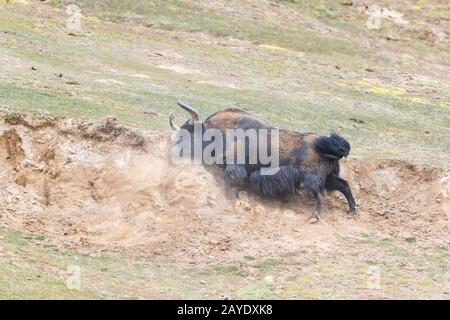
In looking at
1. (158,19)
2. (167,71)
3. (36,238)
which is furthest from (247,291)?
(158,19)

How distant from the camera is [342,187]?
19.7 m

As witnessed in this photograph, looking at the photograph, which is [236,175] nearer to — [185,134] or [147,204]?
[185,134]

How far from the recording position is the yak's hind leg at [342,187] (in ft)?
64.3

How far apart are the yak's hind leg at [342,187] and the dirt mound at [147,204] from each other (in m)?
0.25

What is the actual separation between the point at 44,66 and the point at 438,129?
1188 centimetres

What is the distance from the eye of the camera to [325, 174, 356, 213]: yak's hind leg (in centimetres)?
1961

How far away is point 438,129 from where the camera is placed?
1134 inches

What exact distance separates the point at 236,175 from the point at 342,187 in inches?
88.8

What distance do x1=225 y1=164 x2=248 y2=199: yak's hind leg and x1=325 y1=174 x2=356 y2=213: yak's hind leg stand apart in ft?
5.90

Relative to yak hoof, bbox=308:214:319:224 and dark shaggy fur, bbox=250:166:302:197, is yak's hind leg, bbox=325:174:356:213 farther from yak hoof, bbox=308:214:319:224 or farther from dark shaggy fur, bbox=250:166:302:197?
yak hoof, bbox=308:214:319:224

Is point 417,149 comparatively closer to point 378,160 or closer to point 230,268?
point 378,160

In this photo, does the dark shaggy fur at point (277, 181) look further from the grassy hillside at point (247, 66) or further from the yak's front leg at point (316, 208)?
the grassy hillside at point (247, 66)

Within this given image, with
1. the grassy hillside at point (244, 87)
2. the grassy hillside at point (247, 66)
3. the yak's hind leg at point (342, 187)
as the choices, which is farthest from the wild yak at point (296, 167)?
the grassy hillside at point (247, 66)

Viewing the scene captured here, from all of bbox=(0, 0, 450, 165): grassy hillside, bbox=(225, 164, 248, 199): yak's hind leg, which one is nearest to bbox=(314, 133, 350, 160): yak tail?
bbox=(225, 164, 248, 199): yak's hind leg
